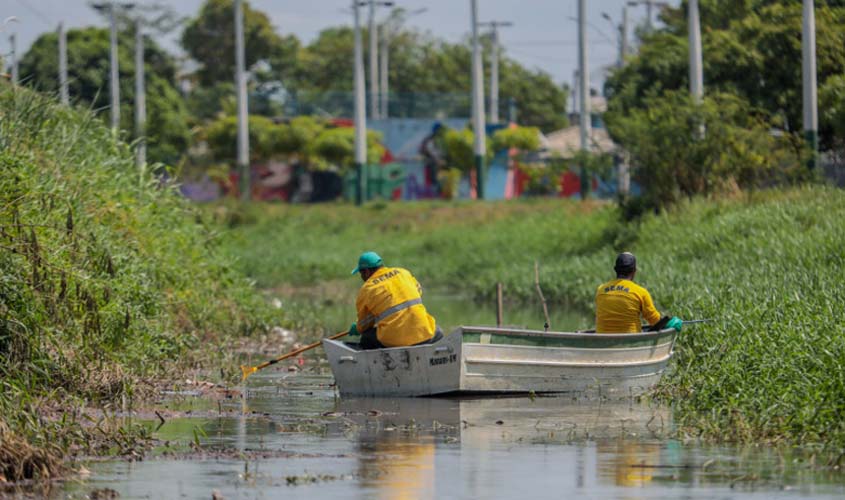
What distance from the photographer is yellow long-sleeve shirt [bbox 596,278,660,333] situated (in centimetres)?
1744

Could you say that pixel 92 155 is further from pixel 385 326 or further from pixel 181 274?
pixel 385 326

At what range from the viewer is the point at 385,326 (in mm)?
16891

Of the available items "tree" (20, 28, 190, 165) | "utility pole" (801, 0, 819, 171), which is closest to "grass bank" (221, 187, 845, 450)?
"utility pole" (801, 0, 819, 171)

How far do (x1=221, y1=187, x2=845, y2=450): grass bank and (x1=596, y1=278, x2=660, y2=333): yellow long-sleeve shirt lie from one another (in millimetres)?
686

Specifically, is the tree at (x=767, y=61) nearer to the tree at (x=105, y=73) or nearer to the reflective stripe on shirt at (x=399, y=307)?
the reflective stripe on shirt at (x=399, y=307)

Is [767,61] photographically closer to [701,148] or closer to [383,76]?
[701,148]

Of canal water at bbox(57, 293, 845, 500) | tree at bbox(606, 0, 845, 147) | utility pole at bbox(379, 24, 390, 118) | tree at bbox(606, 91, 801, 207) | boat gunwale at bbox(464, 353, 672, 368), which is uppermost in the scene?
A: utility pole at bbox(379, 24, 390, 118)

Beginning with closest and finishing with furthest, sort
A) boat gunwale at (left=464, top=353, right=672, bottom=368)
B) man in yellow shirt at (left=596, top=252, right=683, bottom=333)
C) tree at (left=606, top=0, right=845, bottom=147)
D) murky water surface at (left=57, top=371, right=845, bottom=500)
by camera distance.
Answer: murky water surface at (left=57, top=371, right=845, bottom=500)
boat gunwale at (left=464, top=353, right=672, bottom=368)
man in yellow shirt at (left=596, top=252, right=683, bottom=333)
tree at (left=606, top=0, right=845, bottom=147)

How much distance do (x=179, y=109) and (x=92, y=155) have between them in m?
49.9

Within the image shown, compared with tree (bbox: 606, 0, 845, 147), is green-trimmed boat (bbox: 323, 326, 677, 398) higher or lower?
lower

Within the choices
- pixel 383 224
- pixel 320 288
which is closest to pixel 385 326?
pixel 320 288

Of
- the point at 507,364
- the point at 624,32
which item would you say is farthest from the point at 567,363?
the point at 624,32

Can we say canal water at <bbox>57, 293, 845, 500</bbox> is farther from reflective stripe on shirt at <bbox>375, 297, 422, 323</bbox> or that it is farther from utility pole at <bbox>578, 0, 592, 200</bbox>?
utility pole at <bbox>578, 0, 592, 200</bbox>

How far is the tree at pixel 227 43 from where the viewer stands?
85.2 metres
